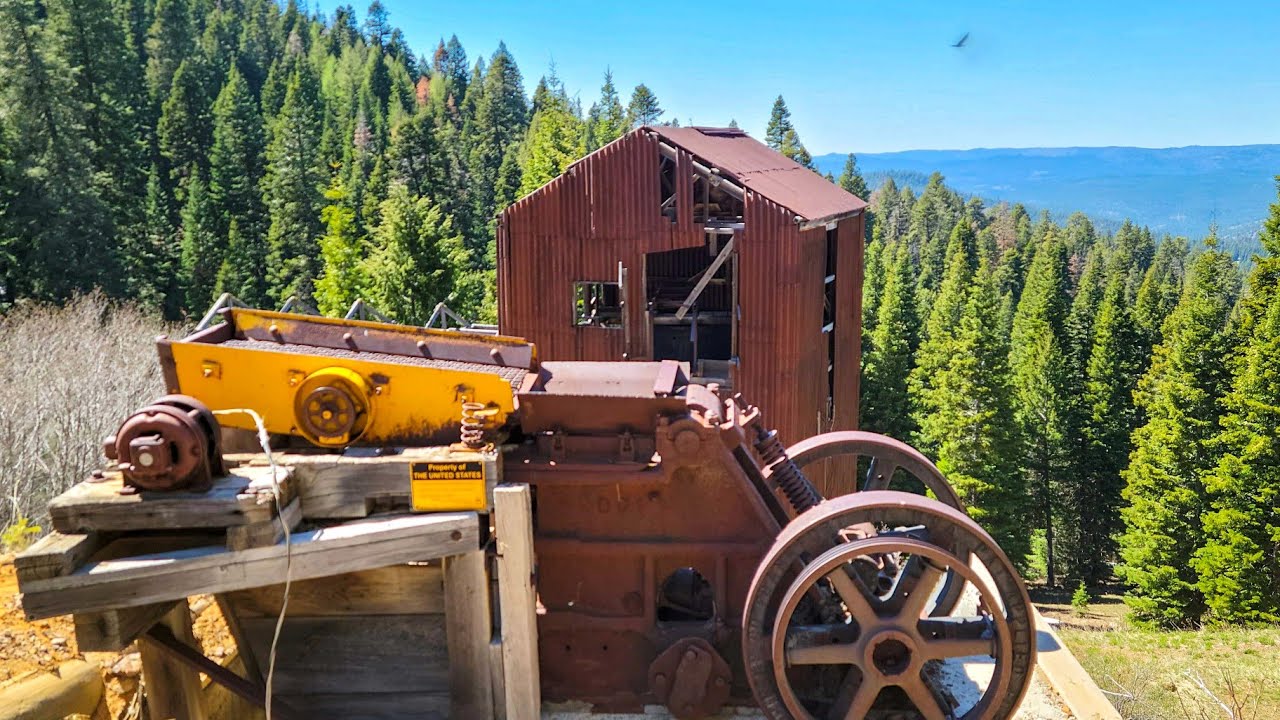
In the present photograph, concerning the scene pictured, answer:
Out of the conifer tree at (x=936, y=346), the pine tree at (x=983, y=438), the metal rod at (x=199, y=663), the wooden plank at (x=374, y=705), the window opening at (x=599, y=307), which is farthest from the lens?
the conifer tree at (x=936, y=346)

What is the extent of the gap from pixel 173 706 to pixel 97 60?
190 ft

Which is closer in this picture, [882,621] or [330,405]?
[882,621]

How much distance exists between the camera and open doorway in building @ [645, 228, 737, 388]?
749 inches

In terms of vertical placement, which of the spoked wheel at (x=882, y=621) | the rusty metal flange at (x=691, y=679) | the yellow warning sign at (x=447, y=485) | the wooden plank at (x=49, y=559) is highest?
the yellow warning sign at (x=447, y=485)

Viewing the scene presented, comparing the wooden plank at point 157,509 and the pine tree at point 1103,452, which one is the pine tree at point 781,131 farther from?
the wooden plank at point 157,509

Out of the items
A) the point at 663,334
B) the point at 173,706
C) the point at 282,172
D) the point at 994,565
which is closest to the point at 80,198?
the point at 282,172

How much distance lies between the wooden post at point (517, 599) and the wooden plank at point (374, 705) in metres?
0.81

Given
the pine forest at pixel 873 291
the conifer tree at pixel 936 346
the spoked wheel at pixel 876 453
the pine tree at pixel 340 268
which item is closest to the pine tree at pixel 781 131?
the pine forest at pixel 873 291

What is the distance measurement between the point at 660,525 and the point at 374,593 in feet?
6.57

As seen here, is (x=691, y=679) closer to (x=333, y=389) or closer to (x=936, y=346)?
(x=333, y=389)

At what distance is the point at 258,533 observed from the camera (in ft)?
16.8

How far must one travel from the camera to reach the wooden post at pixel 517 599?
17.8 ft

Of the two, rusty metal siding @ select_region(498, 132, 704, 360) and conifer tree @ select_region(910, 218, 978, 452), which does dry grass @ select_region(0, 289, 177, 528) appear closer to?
rusty metal siding @ select_region(498, 132, 704, 360)

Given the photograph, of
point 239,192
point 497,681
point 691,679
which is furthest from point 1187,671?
point 239,192
